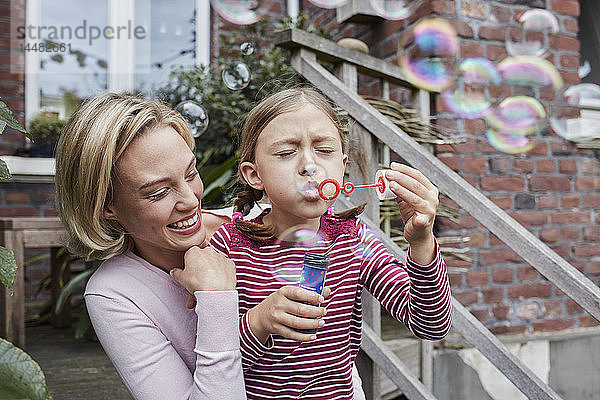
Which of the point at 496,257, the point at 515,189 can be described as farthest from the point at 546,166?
the point at 496,257

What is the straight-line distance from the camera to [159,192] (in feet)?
3.24

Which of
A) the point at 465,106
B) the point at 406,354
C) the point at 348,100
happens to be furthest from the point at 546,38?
the point at 406,354

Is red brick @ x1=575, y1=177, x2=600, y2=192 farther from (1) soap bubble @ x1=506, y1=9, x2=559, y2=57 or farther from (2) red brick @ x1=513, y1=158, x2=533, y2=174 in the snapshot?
(1) soap bubble @ x1=506, y1=9, x2=559, y2=57

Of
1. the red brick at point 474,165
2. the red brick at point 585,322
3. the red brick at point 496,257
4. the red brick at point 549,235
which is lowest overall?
the red brick at point 585,322

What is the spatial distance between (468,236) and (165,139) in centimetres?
195

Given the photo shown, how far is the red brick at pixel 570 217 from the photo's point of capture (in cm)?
290

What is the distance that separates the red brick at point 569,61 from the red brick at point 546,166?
516 mm

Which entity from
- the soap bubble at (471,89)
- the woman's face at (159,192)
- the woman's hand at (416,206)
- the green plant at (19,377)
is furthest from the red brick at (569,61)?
the green plant at (19,377)

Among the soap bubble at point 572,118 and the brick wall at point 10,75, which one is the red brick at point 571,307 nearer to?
the soap bubble at point 572,118

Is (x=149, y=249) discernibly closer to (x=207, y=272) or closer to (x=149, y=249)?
(x=149, y=249)

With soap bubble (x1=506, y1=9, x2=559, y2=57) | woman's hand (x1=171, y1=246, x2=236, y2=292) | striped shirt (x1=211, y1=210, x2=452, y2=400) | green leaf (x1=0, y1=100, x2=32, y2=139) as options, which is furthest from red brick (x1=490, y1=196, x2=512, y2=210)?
green leaf (x1=0, y1=100, x2=32, y2=139)

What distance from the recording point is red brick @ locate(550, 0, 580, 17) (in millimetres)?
A: 2965

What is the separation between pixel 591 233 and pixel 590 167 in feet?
1.16

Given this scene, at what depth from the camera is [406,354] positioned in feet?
7.61
